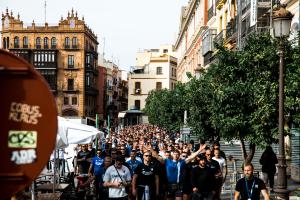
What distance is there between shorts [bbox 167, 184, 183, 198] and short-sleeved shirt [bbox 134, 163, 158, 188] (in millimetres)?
1309

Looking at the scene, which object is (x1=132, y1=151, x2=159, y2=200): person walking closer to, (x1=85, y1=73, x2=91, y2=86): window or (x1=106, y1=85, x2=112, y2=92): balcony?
(x1=85, y1=73, x2=91, y2=86): window

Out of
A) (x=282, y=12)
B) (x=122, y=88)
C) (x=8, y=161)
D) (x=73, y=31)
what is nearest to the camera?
(x=8, y=161)

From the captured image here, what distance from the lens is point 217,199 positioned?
11320mm

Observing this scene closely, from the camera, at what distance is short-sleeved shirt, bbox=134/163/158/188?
34.7 ft

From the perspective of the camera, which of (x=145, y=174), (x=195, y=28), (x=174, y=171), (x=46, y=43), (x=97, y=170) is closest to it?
(x=145, y=174)

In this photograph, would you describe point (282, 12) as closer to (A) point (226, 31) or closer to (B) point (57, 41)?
(A) point (226, 31)

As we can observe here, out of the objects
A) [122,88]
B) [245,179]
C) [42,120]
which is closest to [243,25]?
[245,179]

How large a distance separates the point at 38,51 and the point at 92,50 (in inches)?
338

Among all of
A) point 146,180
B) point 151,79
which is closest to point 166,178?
point 146,180

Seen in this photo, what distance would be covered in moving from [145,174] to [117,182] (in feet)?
4.50

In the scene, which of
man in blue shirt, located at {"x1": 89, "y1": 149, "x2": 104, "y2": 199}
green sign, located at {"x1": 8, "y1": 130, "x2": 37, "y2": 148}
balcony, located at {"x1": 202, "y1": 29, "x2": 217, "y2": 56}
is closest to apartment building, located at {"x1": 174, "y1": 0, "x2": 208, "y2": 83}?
balcony, located at {"x1": 202, "y1": 29, "x2": 217, "y2": 56}

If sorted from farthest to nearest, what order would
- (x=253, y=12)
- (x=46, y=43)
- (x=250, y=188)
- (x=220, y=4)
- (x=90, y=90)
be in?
(x=90, y=90) < (x=46, y=43) < (x=220, y=4) < (x=253, y=12) < (x=250, y=188)

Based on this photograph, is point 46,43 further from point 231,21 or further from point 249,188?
point 249,188

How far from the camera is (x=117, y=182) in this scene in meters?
9.38
